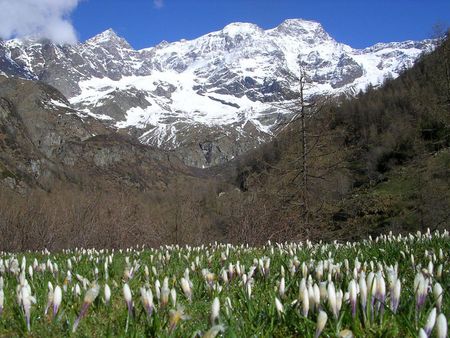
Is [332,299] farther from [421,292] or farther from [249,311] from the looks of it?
[249,311]

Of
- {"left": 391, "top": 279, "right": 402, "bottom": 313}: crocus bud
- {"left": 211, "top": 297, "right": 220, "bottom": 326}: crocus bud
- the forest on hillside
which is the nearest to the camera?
{"left": 211, "top": 297, "right": 220, "bottom": 326}: crocus bud

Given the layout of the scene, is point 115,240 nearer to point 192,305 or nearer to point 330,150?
point 330,150

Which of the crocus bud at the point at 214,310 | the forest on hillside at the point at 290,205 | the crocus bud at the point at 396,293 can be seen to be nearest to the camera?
the crocus bud at the point at 214,310

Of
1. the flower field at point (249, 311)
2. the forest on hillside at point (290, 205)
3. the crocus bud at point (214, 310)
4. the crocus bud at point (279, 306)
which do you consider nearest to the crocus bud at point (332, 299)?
the flower field at point (249, 311)

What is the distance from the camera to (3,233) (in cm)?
2209

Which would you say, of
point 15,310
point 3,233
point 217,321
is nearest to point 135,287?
point 15,310

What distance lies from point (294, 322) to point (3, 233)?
21743 millimetres

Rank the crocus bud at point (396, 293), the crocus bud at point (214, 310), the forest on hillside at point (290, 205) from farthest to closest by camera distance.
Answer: the forest on hillside at point (290, 205) < the crocus bud at point (396, 293) < the crocus bud at point (214, 310)

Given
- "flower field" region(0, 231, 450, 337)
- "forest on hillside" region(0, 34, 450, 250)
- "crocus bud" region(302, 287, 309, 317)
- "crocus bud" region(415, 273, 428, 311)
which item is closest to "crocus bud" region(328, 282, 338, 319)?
"flower field" region(0, 231, 450, 337)

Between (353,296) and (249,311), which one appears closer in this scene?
(353,296)

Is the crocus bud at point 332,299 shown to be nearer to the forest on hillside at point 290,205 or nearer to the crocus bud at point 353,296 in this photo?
the crocus bud at point 353,296

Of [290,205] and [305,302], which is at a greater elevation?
[290,205]

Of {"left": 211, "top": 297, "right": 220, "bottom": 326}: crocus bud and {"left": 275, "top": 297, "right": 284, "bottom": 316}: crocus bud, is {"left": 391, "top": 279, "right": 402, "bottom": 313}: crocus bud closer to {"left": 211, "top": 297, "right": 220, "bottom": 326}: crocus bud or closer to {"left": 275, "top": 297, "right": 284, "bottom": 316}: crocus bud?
{"left": 275, "top": 297, "right": 284, "bottom": 316}: crocus bud

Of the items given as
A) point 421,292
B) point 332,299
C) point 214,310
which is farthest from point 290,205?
point 214,310
